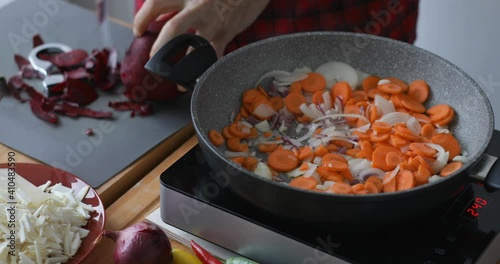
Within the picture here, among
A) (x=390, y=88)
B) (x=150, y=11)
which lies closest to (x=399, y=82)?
(x=390, y=88)

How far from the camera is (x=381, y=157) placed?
3.24 ft

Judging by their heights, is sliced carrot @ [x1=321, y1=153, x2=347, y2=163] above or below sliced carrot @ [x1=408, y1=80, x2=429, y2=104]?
below

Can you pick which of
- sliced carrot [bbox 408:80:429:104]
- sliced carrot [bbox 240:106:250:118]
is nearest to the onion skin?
sliced carrot [bbox 240:106:250:118]

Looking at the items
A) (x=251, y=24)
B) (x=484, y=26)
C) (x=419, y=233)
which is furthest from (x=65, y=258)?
(x=484, y=26)

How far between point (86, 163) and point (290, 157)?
1.34 ft

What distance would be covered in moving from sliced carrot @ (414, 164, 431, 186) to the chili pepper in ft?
0.96

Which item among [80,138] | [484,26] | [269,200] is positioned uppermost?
[269,200]

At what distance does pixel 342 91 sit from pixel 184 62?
26cm

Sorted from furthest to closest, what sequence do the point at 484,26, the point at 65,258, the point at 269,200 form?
the point at 484,26 → the point at 65,258 → the point at 269,200

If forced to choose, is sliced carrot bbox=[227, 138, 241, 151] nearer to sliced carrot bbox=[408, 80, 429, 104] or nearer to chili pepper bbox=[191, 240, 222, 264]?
chili pepper bbox=[191, 240, 222, 264]

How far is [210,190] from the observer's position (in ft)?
3.26

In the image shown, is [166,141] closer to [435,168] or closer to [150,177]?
[150,177]

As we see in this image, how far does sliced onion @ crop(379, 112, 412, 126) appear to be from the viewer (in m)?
1.07

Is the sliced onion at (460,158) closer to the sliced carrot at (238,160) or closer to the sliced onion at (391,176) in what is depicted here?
the sliced onion at (391,176)
